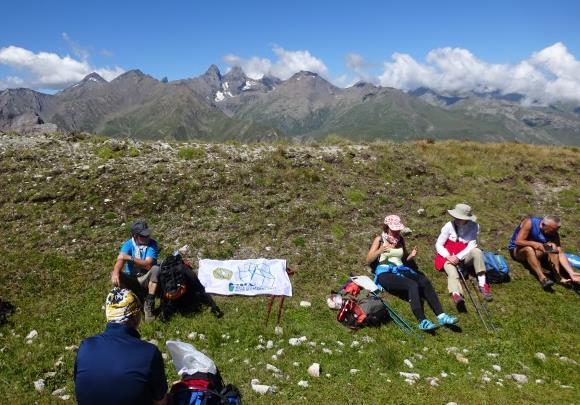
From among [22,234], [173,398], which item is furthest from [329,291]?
[22,234]

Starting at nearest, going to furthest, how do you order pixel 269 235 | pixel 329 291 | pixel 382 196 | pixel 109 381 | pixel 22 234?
pixel 109 381 → pixel 329 291 → pixel 22 234 → pixel 269 235 → pixel 382 196

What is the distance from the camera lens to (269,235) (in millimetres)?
16000

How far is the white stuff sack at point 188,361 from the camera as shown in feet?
22.9

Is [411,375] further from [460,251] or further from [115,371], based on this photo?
[460,251]

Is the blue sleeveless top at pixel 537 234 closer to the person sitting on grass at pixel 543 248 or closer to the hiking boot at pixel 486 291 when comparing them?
the person sitting on grass at pixel 543 248

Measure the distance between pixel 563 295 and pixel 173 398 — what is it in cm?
1236

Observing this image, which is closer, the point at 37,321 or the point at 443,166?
the point at 37,321

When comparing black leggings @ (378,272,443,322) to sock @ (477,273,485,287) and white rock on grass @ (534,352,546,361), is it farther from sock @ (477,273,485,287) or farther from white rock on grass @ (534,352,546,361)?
white rock on grass @ (534,352,546,361)

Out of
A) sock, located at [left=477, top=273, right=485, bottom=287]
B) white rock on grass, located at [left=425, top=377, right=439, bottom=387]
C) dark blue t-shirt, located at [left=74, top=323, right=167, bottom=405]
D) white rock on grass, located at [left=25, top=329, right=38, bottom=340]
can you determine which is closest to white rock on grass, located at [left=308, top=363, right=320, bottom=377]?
white rock on grass, located at [left=425, top=377, right=439, bottom=387]

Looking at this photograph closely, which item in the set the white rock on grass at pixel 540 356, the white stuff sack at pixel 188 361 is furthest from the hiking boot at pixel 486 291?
the white stuff sack at pixel 188 361

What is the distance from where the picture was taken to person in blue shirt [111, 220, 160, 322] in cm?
1108

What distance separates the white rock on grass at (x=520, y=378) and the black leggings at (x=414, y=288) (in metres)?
2.72

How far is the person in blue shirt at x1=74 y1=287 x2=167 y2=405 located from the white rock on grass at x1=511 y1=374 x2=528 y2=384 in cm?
718

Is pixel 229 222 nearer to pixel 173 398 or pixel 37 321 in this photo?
pixel 37 321
